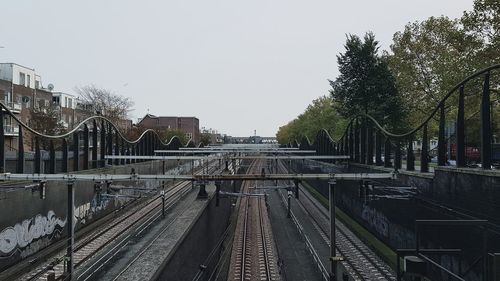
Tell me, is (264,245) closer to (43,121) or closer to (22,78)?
(43,121)

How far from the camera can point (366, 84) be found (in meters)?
52.1

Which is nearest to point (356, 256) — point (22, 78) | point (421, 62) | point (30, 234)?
point (30, 234)

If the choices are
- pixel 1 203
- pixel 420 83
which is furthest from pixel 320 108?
pixel 1 203

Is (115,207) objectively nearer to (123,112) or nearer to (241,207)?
(241,207)

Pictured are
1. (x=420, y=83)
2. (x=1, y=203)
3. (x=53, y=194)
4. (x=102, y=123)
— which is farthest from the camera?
(x=420, y=83)

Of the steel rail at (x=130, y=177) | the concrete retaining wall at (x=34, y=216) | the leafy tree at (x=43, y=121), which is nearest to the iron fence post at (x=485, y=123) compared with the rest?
the steel rail at (x=130, y=177)

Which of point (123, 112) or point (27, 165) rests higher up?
point (123, 112)

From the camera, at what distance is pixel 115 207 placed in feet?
127

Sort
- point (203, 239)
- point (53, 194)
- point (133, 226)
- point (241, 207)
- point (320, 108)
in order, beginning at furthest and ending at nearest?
1. point (320, 108)
2. point (241, 207)
3. point (133, 226)
4. point (203, 239)
5. point (53, 194)

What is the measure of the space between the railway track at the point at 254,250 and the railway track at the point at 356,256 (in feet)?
14.9

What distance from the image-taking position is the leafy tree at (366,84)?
49.3 metres

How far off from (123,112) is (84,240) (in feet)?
165

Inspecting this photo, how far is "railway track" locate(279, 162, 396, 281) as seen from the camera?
24875 millimetres

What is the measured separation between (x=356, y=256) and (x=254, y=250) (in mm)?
7789
